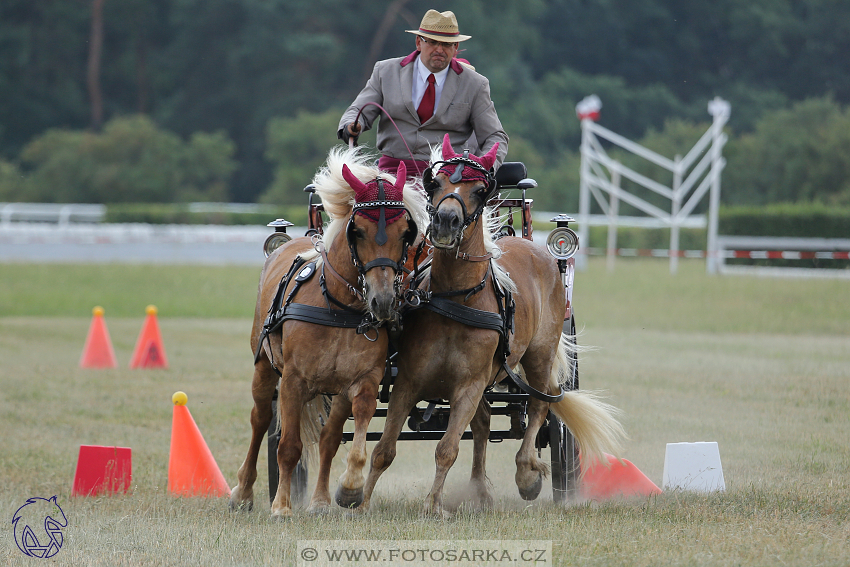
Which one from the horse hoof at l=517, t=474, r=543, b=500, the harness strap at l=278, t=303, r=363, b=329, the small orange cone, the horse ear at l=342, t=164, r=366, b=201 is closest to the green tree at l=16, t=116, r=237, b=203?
the small orange cone

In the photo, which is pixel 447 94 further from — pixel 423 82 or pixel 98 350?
pixel 98 350

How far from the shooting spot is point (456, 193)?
5023 mm

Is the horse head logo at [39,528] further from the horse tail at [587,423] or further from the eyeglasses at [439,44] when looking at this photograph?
the eyeglasses at [439,44]

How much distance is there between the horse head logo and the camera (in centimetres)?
465

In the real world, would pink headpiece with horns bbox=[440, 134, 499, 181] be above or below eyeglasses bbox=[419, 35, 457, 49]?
below

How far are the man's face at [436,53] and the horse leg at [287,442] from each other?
7.01 ft

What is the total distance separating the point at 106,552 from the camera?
4527 mm

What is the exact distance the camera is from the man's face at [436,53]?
6.23 meters

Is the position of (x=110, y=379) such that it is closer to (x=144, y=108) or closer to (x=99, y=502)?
(x=99, y=502)

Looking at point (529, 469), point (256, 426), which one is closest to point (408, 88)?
point (256, 426)

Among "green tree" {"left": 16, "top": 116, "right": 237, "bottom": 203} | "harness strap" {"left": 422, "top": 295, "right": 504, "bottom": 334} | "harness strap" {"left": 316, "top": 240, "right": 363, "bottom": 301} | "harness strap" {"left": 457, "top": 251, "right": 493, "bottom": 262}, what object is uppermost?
"green tree" {"left": 16, "top": 116, "right": 237, "bottom": 203}

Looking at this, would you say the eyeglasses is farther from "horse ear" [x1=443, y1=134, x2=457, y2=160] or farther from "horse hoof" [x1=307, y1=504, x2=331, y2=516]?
"horse hoof" [x1=307, y1=504, x2=331, y2=516]

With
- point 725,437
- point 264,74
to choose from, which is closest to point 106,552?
point 725,437

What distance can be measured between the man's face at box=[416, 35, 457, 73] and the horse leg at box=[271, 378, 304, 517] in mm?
2136
